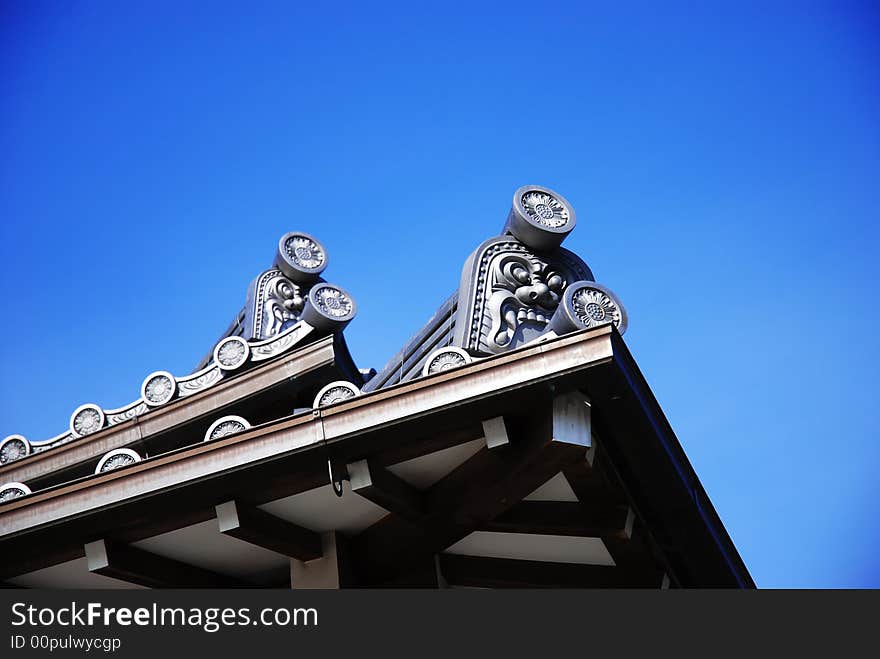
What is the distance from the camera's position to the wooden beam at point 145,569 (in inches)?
331

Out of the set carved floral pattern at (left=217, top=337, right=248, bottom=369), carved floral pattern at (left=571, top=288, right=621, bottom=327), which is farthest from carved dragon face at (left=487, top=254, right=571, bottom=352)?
carved floral pattern at (left=217, top=337, right=248, bottom=369)

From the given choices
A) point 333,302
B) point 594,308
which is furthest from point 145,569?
point 594,308

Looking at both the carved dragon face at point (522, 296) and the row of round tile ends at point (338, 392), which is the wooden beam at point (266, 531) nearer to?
the row of round tile ends at point (338, 392)

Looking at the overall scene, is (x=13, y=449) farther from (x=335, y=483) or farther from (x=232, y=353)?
(x=335, y=483)

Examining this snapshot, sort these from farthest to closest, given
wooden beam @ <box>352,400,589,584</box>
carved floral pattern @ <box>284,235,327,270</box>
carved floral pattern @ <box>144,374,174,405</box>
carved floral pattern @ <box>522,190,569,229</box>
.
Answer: carved floral pattern @ <box>284,235,327,270</box>, carved floral pattern @ <box>144,374,174,405</box>, carved floral pattern @ <box>522,190,569,229</box>, wooden beam @ <box>352,400,589,584</box>

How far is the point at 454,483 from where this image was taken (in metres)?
8.37

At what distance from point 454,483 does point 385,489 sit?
55cm

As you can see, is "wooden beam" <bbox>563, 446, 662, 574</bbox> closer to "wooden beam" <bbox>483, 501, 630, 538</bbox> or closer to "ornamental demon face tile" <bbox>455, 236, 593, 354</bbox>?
"wooden beam" <bbox>483, 501, 630, 538</bbox>

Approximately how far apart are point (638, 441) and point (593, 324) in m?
0.89

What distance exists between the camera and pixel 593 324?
7.73 metres

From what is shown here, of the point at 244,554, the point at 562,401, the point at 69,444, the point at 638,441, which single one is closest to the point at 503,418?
the point at 562,401

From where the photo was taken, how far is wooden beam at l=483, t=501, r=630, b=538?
869 centimetres

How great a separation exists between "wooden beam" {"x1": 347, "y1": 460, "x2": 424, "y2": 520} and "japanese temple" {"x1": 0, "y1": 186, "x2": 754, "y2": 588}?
15 millimetres
